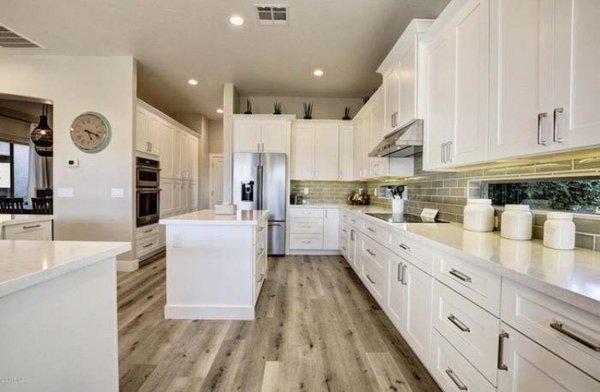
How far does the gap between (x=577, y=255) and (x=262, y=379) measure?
5.66 feet

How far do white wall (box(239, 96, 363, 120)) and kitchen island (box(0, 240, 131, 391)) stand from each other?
469 cm

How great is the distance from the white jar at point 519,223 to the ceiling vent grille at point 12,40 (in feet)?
16.8

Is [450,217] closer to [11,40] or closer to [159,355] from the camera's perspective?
[159,355]

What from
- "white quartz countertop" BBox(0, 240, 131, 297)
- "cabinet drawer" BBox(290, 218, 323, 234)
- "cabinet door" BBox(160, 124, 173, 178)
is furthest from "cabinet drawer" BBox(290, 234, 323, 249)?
"white quartz countertop" BBox(0, 240, 131, 297)

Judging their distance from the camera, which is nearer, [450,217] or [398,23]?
[450,217]

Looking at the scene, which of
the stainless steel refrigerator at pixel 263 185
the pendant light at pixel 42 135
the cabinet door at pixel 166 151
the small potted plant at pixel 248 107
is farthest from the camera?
the small potted plant at pixel 248 107

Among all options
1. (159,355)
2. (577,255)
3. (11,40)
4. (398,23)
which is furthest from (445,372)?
(11,40)

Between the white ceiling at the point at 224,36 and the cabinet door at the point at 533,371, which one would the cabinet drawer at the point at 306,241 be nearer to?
the white ceiling at the point at 224,36

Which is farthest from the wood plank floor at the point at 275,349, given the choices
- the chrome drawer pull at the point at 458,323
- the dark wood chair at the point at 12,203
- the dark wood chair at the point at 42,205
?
the dark wood chair at the point at 12,203

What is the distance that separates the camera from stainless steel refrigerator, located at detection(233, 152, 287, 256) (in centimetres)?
485

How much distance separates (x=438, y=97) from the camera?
2.23 m

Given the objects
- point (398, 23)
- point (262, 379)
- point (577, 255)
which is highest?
point (398, 23)

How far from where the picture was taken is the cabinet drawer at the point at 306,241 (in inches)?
196

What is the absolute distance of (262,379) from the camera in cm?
178
